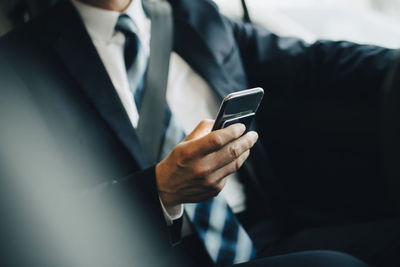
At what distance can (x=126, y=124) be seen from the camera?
35.6 inches

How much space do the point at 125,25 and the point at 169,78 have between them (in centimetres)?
19

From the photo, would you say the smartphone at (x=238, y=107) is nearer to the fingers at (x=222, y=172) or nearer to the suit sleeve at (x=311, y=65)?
the fingers at (x=222, y=172)

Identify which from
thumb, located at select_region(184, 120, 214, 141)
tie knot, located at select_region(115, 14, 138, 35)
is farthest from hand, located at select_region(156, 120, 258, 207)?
tie knot, located at select_region(115, 14, 138, 35)

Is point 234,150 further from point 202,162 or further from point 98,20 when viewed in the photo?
point 98,20

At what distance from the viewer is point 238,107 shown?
28.4 inches

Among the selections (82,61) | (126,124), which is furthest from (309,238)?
(82,61)

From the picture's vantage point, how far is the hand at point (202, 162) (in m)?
0.68

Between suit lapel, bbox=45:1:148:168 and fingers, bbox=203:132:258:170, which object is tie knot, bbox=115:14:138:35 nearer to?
suit lapel, bbox=45:1:148:168

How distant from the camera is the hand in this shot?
681 mm

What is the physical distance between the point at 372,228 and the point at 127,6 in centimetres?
87

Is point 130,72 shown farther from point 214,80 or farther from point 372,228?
point 372,228

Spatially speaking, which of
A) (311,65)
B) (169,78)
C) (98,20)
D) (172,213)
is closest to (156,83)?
(169,78)

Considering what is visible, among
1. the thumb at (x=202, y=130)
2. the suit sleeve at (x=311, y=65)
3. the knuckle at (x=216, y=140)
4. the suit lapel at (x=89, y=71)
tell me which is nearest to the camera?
the knuckle at (x=216, y=140)

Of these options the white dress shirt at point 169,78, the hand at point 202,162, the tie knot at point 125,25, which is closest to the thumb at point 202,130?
the hand at point 202,162
